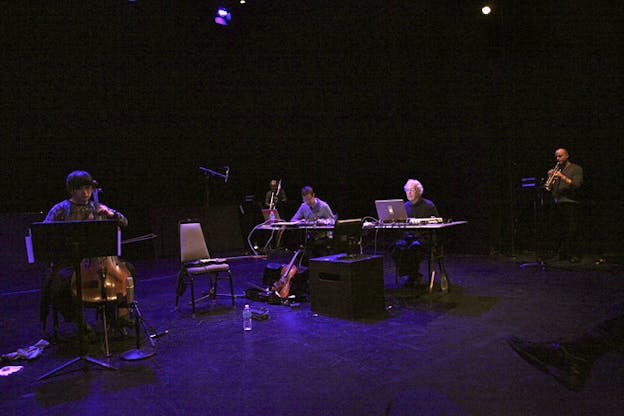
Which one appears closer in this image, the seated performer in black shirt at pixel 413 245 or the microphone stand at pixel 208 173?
the seated performer in black shirt at pixel 413 245

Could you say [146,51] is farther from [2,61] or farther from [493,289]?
[493,289]

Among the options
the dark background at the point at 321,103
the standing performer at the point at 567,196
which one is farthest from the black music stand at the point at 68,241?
the standing performer at the point at 567,196

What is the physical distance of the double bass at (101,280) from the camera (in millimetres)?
3543

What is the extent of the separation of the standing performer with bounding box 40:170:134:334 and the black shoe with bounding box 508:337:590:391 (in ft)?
10.8

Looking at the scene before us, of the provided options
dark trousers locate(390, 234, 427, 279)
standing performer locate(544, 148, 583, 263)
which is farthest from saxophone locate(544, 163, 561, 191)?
dark trousers locate(390, 234, 427, 279)

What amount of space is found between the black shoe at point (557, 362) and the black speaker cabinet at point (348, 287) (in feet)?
4.85

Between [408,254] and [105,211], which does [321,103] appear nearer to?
[408,254]

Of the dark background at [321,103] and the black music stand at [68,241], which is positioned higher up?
the dark background at [321,103]

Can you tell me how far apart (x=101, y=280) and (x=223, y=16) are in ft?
21.6

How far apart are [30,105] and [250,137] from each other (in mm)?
4175

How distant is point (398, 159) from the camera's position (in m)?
9.52

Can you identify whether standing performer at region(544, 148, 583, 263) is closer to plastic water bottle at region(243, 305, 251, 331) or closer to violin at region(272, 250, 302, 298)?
violin at region(272, 250, 302, 298)

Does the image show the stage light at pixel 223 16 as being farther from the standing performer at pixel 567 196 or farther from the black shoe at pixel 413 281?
the standing performer at pixel 567 196

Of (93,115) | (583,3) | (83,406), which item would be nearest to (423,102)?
(583,3)
